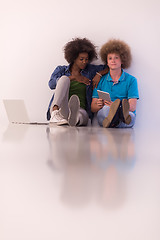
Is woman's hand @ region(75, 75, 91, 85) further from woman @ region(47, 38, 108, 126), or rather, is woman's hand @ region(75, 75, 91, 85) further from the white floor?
the white floor

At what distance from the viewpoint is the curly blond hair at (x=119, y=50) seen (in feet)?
11.0

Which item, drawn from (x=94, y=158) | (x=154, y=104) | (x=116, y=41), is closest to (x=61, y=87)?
(x=116, y=41)

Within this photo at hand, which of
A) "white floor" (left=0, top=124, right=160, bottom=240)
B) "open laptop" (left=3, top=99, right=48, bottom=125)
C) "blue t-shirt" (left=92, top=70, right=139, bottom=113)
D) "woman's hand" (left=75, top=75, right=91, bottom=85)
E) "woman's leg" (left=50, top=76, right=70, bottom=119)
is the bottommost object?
"open laptop" (left=3, top=99, right=48, bottom=125)

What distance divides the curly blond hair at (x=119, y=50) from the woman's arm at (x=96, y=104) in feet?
1.70

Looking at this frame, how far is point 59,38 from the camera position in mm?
3783

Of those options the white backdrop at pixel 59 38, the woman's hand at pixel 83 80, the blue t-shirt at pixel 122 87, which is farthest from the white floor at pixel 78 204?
the white backdrop at pixel 59 38

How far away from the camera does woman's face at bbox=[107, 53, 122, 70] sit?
332cm

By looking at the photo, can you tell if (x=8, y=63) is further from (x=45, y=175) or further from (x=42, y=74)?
(x=45, y=175)

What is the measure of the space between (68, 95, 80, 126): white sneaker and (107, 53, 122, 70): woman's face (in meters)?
0.92

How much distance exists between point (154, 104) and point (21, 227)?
340cm

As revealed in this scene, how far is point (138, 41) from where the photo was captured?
3629 millimetres

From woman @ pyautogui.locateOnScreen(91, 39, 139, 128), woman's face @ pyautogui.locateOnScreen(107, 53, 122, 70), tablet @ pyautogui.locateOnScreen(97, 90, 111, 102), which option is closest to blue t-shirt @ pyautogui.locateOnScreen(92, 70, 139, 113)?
woman @ pyautogui.locateOnScreen(91, 39, 139, 128)

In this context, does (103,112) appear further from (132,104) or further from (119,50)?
(119,50)

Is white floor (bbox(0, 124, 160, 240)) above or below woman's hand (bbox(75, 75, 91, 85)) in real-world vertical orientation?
above
